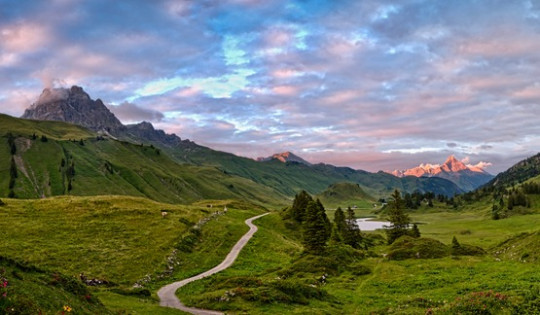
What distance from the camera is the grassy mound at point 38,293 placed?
18072 mm

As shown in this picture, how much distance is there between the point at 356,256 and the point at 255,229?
36.2m

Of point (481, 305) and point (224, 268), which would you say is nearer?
point (481, 305)

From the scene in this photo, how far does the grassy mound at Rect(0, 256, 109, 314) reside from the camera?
1807 cm

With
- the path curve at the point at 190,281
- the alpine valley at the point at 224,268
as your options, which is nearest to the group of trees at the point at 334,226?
the alpine valley at the point at 224,268

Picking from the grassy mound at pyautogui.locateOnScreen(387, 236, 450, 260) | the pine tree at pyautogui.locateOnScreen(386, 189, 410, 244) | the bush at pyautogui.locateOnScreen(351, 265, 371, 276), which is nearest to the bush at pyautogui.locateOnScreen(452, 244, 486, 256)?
the grassy mound at pyautogui.locateOnScreen(387, 236, 450, 260)

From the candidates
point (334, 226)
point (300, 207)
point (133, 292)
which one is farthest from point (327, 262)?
point (300, 207)

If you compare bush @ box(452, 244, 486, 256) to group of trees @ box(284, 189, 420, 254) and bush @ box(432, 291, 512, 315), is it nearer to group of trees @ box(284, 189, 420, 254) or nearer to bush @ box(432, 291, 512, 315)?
group of trees @ box(284, 189, 420, 254)

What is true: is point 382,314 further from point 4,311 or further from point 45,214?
point 45,214

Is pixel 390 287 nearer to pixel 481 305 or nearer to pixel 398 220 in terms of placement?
pixel 481 305

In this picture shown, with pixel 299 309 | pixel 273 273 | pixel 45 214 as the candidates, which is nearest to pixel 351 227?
pixel 273 273

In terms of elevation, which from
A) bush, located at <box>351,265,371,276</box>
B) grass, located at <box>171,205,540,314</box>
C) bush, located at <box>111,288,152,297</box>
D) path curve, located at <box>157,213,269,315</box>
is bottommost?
path curve, located at <box>157,213,269,315</box>

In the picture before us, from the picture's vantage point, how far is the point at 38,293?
2180cm

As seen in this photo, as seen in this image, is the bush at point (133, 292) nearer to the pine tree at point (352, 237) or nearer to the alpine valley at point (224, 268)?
the alpine valley at point (224, 268)

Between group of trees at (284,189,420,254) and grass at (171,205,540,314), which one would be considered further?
group of trees at (284,189,420,254)
